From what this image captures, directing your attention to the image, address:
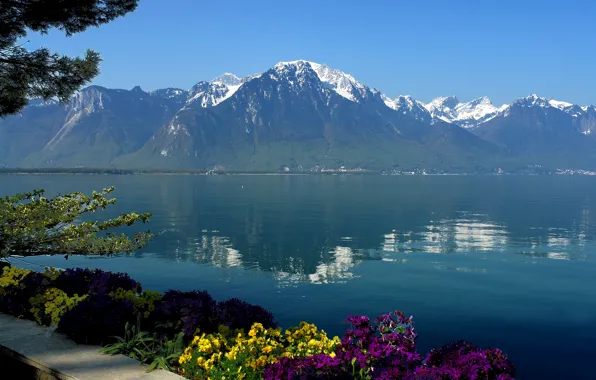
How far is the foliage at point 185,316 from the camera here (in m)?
13.5

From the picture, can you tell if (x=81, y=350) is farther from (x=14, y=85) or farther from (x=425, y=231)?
(x=425, y=231)

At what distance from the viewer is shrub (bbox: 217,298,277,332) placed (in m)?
13.9

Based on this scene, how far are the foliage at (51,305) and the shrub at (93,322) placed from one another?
72 cm

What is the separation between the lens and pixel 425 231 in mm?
83938

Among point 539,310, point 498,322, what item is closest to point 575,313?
point 539,310

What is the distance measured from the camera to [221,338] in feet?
40.8

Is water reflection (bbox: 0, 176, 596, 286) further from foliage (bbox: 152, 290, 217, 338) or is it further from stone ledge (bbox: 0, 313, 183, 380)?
stone ledge (bbox: 0, 313, 183, 380)

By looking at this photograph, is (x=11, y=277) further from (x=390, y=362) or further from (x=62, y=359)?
(x=390, y=362)

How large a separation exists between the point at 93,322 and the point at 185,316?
235cm

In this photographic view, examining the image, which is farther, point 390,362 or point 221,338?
point 221,338

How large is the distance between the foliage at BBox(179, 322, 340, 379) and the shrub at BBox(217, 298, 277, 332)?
2.69ft

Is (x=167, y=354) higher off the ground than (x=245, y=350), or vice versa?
(x=245, y=350)

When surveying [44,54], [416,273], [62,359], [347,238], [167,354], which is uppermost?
[44,54]

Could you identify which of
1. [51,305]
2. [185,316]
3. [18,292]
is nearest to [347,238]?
[18,292]
